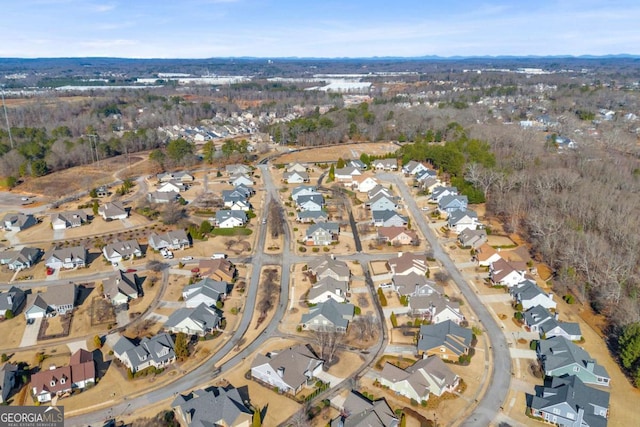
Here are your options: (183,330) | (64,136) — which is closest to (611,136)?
(183,330)

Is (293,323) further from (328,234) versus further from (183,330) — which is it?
(328,234)

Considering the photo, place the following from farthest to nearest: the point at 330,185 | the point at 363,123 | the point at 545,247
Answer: the point at 363,123, the point at 330,185, the point at 545,247

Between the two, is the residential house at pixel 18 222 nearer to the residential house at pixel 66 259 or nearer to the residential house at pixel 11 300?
the residential house at pixel 66 259

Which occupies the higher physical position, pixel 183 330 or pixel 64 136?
pixel 64 136

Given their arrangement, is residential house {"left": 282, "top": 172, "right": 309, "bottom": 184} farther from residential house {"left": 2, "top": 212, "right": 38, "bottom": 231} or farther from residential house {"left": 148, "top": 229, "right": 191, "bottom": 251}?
residential house {"left": 2, "top": 212, "right": 38, "bottom": 231}

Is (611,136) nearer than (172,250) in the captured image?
No

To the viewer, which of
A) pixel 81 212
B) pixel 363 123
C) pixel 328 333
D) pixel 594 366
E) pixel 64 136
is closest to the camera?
pixel 594 366

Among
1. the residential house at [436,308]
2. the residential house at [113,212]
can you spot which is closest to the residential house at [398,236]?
the residential house at [436,308]
